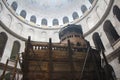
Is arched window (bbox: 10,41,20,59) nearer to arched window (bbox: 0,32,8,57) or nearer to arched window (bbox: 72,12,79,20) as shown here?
arched window (bbox: 0,32,8,57)

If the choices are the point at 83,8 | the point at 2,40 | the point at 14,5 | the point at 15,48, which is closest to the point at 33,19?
the point at 14,5

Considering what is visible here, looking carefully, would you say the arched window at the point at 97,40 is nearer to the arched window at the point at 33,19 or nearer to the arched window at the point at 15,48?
the arched window at the point at 15,48

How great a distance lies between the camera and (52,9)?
30.3 m

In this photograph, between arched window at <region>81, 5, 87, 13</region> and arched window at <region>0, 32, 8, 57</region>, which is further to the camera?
arched window at <region>81, 5, 87, 13</region>

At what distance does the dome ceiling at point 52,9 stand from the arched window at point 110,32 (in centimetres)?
700

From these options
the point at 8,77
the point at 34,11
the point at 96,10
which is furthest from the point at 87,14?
the point at 8,77

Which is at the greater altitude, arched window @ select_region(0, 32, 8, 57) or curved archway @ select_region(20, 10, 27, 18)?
curved archway @ select_region(20, 10, 27, 18)

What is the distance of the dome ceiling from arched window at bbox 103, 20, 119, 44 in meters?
7.00

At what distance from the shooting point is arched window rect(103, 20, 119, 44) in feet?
58.6

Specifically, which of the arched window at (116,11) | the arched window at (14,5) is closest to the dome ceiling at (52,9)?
the arched window at (14,5)

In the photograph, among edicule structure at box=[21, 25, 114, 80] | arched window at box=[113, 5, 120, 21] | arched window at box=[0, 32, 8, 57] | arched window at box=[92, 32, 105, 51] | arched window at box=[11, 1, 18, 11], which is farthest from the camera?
arched window at box=[11, 1, 18, 11]

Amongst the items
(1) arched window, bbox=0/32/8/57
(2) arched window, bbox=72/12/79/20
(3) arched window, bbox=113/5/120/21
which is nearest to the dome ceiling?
(2) arched window, bbox=72/12/79/20

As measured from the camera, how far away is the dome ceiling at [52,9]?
2666 cm

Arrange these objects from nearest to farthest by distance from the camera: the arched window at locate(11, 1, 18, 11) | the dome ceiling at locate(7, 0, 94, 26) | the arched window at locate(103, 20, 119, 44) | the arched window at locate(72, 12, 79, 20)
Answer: the arched window at locate(103, 20, 119, 44), the arched window at locate(11, 1, 18, 11), the dome ceiling at locate(7, 0, 94, 26), the arched window at locate(72, 12, 79, 20)
